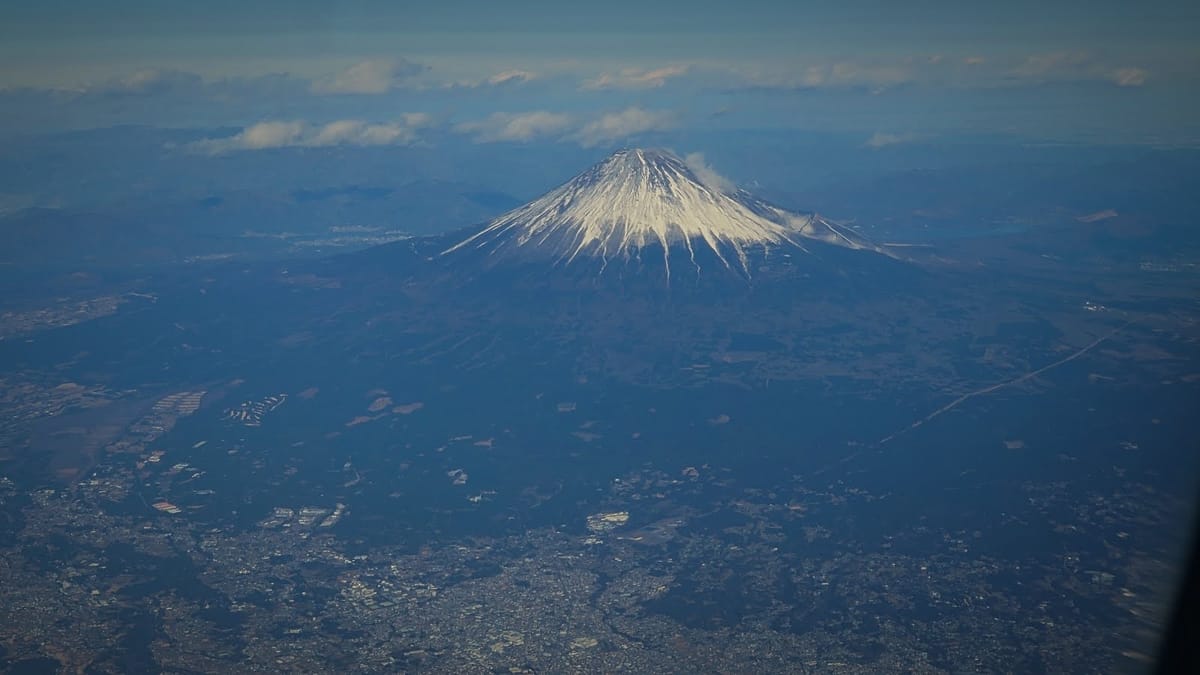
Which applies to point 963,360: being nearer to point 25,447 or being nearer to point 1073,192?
point 25,447

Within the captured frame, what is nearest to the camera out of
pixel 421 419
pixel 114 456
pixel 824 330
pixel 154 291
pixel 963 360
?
pixel 114 456

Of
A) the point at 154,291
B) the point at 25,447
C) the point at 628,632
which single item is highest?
the point at 154,291

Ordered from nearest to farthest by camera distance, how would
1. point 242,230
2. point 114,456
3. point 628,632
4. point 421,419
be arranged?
point 628,632 → point 114,456 → point 421,419 → point 242,230

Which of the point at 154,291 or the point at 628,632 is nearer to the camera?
the point at 628,632

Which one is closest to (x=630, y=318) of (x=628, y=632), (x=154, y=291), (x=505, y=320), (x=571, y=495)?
(x=505, y=320)

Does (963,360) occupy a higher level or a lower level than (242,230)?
lower

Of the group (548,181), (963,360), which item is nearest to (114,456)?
(963,360)
